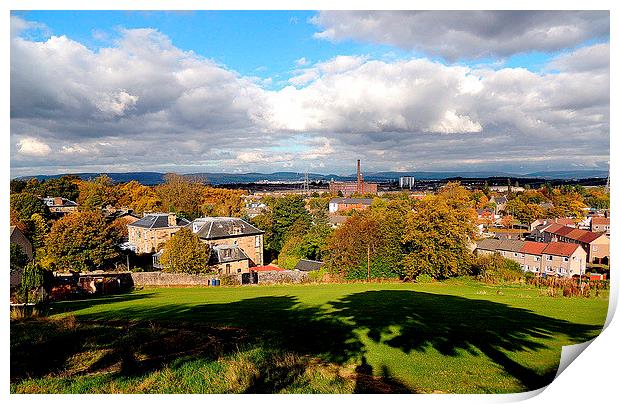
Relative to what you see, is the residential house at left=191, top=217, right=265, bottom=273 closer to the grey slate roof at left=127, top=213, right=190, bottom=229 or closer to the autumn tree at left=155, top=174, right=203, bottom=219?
the autumn tree at left=155, top=174, right=203, bottom=219

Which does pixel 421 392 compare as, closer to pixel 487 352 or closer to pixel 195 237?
pixel 487 352

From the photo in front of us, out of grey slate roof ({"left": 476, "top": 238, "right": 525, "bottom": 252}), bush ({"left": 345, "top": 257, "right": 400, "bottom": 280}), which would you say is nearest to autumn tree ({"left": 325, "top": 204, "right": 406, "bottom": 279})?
bush ({"left": 345, "top": 257, "right": 400, "bottom": 280})

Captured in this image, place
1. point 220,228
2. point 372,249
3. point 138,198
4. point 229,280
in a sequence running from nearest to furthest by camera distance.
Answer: point 138,198, point 229,280, point 372,249, point 220,228

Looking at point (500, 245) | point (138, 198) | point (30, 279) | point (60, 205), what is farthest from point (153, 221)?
point (500, 245)

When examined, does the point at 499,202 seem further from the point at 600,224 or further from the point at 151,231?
the point at 151,231
